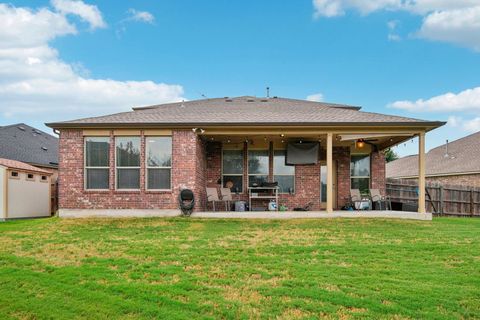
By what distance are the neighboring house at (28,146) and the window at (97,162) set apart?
31.3ft

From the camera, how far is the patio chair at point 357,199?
1593cm

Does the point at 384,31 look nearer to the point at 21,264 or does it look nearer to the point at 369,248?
the point at 369,248

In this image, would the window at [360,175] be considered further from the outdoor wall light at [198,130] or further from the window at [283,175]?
the outdoor wall light at [198,130]

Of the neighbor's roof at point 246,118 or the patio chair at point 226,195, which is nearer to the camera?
the neighbor's roof at point 246,118

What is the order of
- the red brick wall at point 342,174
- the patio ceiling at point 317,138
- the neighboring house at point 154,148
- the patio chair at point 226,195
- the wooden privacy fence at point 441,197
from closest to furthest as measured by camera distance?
1. the neighboring house at point 154,148
2. the patio ceiling at point 317,138
3. the patio chair at point 226,195
4. the red brick wall at point 342,174
5. the wooden privacy fence at point 441,197

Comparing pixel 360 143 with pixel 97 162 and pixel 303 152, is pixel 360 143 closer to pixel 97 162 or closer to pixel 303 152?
pixel 303 152

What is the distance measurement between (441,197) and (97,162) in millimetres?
13477

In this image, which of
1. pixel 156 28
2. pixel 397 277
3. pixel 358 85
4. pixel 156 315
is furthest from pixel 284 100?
pixel 156 315

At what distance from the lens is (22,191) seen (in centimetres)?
1647

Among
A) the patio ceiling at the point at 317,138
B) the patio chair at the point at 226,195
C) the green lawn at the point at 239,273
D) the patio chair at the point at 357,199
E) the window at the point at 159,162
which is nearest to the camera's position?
the green lawn at the point at 239,273

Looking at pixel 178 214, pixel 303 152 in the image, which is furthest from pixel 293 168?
pixel 178 214

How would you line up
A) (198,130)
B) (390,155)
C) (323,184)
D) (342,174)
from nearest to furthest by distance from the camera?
(198,130)
(323,184)
(342,174)
(390,155)

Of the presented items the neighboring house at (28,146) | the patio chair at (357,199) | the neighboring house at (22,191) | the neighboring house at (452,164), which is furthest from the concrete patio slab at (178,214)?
the neighboring house at (452,164)

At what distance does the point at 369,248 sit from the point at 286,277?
2722mm
